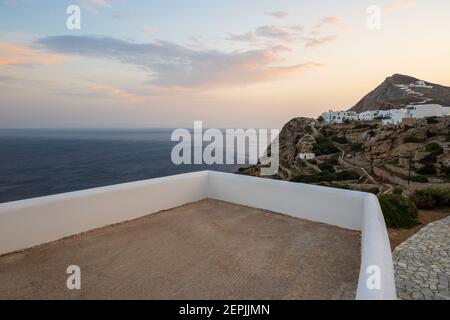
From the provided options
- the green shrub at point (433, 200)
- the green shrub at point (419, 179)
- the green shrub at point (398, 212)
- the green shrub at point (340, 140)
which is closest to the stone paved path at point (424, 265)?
the green shrub at point (398, 212)

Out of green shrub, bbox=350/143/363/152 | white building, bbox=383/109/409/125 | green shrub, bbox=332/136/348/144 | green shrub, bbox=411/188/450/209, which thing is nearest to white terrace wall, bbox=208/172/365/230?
green shrub, bbox=411/188/450/209

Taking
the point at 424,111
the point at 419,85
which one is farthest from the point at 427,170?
the point at 419,85

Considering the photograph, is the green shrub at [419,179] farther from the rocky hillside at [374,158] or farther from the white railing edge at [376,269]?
the white railing edge at [376,269]

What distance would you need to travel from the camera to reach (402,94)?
2756 inches

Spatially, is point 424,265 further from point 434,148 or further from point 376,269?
point 434,148

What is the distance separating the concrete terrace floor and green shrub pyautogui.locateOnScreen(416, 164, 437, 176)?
21.8 meters

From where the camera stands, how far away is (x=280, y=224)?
132 inches

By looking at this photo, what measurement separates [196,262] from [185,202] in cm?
193

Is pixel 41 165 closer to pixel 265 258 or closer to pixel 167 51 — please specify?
pixel 167 51

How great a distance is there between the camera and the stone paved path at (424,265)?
4102mm

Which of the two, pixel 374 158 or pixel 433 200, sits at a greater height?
pixel 433 200

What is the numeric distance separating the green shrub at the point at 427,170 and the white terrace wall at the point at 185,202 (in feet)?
70.7
